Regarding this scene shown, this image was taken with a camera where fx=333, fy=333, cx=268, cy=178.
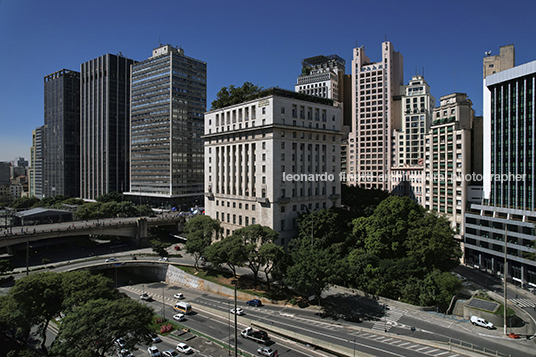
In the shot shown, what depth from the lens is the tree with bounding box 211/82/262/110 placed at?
98688 mm

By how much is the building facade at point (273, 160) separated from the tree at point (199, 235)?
913 centimetres

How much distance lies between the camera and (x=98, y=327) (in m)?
32.7

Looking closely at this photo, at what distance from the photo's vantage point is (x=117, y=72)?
19462 centimetres

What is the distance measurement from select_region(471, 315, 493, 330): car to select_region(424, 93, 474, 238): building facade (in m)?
44.3

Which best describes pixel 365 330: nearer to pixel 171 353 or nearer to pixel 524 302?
pixel 171 353

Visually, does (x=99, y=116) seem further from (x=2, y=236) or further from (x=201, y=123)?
(x=2, y=236)

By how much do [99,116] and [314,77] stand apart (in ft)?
421

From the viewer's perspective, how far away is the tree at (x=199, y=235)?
253 ft

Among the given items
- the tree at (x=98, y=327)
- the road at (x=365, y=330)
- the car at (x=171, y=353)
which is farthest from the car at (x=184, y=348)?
the tree at (x=98, y=327)

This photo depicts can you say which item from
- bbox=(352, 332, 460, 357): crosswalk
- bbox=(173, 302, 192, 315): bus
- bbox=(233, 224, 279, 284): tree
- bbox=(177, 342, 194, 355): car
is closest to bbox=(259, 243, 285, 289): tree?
bbox=(233, 224, 279, 284): tree

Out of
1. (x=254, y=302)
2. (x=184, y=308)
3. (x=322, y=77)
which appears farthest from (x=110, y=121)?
(x=254, y=302)

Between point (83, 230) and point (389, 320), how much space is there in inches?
3433

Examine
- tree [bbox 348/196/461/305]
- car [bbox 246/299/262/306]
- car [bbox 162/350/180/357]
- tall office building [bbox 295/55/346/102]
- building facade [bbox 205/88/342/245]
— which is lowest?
car [bbox 246/299/262/306]

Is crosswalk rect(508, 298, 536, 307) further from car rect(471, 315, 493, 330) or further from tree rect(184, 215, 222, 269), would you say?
tree rect(184, 215, 222, 269)
